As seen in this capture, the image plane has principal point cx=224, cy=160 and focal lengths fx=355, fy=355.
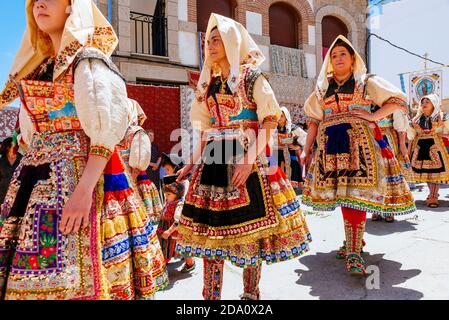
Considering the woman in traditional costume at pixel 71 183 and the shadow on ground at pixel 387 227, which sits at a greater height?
the woman in traditional costume at pixel 71 183

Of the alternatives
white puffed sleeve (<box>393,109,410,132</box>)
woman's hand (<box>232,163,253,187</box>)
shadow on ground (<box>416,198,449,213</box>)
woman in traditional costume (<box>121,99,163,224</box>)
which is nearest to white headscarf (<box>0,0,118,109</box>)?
woman's hand (<box>232,163,253,187</box>)

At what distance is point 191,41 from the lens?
10.3m

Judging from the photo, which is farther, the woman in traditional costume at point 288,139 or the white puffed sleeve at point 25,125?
the woman in traditional costume at point 288,139

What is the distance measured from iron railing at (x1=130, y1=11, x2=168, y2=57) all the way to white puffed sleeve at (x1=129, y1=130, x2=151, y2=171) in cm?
635

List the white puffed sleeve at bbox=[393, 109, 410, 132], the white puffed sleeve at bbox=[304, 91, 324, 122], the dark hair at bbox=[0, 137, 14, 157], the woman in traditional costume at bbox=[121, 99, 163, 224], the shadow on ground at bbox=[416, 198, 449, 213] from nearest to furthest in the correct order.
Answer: the white puffed sleeve at bbox=[304, 91, 324, 122], the woman in traditional costume at bbox=[121, 99, 163, 224], the white puffed sleeve at bbox=[393, 109, 410, 132], the shadow on ground at bbox=[416, 198, 449, 213], the dark hair at bbox=[0, 137, 14, 157]

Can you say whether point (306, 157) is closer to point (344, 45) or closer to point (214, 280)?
point (344, 45)

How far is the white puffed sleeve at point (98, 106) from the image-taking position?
4.90 ft

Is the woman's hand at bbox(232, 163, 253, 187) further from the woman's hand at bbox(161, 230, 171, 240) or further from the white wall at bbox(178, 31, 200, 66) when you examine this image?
the white wall at bbox(178, 31, 200, 66)

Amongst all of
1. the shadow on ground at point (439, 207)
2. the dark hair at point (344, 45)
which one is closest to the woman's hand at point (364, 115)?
the dark hair at point (344, 45)

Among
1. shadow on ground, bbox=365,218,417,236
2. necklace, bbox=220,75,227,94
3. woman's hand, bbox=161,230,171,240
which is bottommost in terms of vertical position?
shadow on ground, bbox=365,218,417,236

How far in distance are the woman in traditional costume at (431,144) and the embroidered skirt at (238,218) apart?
528 cm

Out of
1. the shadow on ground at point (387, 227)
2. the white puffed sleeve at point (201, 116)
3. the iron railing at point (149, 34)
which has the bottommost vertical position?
the shadow on ground at point (387, 227)

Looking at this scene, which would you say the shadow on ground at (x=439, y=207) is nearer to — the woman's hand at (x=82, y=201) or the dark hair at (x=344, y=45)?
the dark hair at (x=344, y=45)

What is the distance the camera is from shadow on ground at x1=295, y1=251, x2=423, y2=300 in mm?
2678
